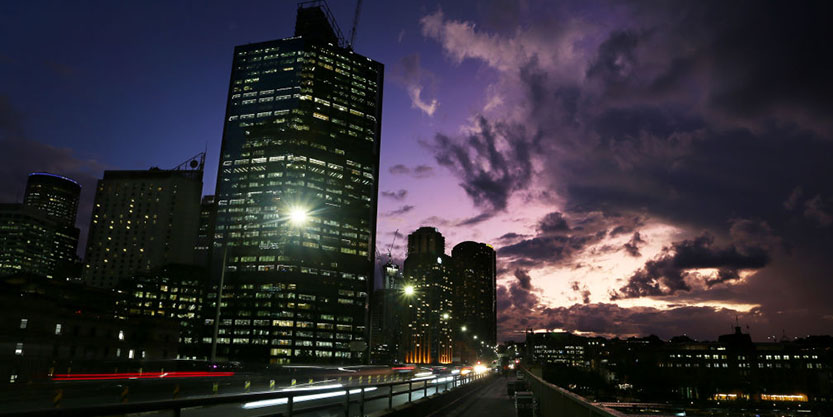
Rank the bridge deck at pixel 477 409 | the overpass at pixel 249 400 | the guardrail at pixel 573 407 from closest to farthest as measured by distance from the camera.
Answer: the guardrail at pixel 573 407
the overpass at pixel 249 400
the bridge deck at pixel 477 409

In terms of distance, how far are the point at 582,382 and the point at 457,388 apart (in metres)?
166

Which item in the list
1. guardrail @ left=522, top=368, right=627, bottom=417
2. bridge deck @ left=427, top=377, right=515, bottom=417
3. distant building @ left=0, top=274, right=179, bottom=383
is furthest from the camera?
distant building @ left=0, top=274, right=179, bottom=383

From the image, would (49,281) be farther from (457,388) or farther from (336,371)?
(457,388)

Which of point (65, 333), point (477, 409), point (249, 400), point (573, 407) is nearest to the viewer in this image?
point (249, 400)

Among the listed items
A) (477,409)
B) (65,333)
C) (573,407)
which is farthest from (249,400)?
(65,333)

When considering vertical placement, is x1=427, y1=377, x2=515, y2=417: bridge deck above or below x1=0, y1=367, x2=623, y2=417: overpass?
below

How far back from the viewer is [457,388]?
32719 mm

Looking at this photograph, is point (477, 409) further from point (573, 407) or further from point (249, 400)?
point (249, 400)

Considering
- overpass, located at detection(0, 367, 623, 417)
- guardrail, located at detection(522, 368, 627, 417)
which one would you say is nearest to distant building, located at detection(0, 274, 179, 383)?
overpass, located at detection(0, 367, 623, 417)

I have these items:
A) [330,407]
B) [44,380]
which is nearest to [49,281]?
[44,380]

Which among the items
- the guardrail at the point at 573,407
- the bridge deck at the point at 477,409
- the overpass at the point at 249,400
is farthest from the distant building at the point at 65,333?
A: the guardrail at the point at 573,407

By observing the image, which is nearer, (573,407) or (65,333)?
(573,407)

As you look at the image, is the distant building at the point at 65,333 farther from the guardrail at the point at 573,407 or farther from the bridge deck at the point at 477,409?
the guardrail at the point at 573,407

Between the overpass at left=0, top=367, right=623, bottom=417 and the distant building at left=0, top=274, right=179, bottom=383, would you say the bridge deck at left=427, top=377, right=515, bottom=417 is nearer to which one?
the overpass at left=0, top=367, right=623, bottom=417
